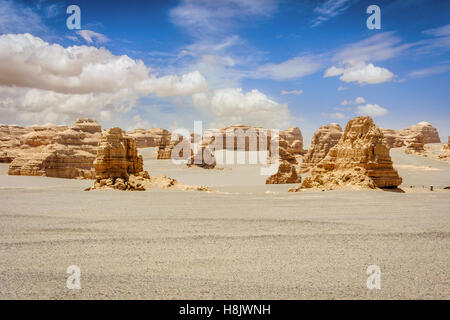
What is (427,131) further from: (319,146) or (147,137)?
(147,137)

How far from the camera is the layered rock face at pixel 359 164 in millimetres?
11750

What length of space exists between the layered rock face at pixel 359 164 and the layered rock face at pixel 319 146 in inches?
699

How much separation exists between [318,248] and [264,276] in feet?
4.59

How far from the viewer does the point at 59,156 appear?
2586cm

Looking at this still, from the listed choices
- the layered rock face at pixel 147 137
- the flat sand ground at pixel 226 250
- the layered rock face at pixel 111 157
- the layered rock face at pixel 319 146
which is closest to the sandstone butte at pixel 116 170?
the layered rock face at pixel 111 157

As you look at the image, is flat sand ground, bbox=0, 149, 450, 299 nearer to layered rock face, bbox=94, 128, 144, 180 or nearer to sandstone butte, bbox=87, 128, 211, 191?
sandstone butte, bbox=87, 128, 211, 191

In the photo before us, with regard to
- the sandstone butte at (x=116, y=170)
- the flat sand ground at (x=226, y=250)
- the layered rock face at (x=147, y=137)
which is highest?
the layered rock face at (x=147, y=137)

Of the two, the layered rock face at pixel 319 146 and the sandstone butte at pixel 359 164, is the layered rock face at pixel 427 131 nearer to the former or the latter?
the layered rock face at pixel 319 146

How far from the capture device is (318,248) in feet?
15.4

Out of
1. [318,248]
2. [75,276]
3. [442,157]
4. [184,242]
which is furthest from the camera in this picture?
[442,157]

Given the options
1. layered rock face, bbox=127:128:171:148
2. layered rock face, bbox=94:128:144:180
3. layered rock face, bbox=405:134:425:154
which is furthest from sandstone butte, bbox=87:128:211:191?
layered rock face, bbox=127:128:171:148

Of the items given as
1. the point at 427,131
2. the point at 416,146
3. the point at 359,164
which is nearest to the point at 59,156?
the point at 359,164
